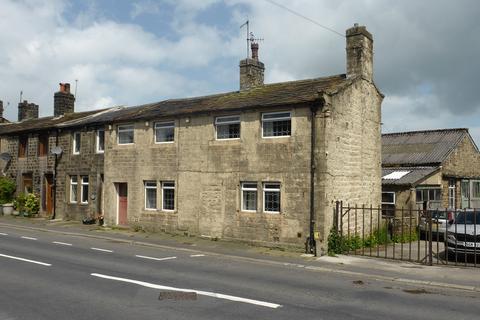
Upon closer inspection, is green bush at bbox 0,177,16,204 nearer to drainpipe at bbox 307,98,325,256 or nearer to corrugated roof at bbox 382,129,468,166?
drainpipe at bbox 307,98,325,256

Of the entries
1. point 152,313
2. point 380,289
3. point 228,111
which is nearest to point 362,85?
point 228,111

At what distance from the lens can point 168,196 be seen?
2181cm

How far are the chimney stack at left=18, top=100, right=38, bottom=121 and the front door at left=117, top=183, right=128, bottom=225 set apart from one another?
1949 centimetres

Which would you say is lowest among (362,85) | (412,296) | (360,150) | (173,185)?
(412,296)

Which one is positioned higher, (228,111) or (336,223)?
(228,111)

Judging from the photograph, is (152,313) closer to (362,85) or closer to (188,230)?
(188,230)

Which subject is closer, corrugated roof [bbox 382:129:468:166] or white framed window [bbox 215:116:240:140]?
white framed window [bbox 215:116:240:140]

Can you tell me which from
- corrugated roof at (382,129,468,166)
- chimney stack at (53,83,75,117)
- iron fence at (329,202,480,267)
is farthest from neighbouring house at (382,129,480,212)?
chimney stack at (53,83,75,117)

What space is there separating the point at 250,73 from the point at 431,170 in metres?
12.1

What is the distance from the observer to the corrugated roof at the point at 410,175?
24266 mm

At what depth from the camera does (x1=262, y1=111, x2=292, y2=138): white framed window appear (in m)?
18.2

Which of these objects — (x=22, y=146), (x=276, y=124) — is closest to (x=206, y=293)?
(x=276, y=124)

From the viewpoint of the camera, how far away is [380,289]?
11312mm

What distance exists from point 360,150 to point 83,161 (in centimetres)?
1533
